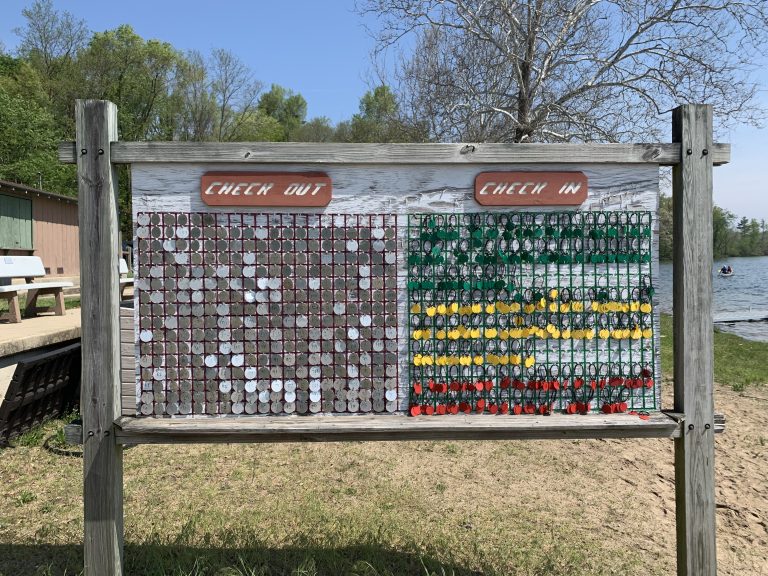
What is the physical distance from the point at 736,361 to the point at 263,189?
10.4 meters

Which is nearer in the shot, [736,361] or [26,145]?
[736,361]

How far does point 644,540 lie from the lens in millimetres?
3697

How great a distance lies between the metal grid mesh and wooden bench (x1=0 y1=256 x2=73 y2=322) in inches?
244

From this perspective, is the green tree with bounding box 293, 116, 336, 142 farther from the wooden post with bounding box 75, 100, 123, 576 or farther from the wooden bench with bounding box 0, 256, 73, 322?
the wooden post with bounding box 75, 100, 123, 576

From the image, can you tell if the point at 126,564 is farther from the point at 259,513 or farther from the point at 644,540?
the point at 644,540

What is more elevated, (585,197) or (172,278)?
(585,197)

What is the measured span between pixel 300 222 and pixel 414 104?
8.57 meters

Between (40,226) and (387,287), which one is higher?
(40,226)

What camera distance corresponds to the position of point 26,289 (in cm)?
830

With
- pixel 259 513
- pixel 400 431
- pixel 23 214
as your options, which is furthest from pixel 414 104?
pixel 23 214

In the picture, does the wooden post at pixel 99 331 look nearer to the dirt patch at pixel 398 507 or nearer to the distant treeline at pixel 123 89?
the dirt patch at pixel 398 507

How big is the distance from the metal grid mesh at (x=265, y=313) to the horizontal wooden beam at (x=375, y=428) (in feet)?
0.25

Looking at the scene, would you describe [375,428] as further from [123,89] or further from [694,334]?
[123,89]

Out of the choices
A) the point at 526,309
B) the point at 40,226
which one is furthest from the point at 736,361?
the point at 40,226
